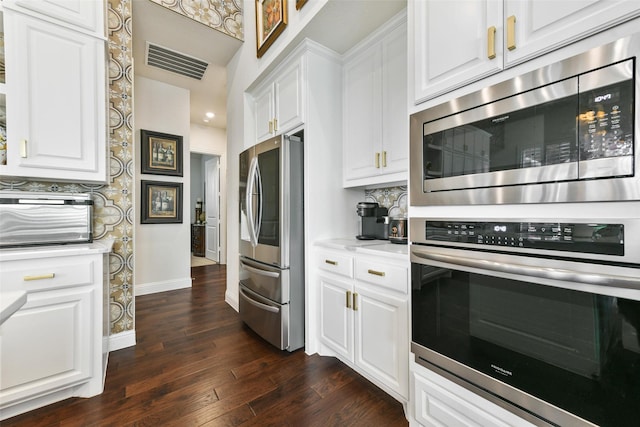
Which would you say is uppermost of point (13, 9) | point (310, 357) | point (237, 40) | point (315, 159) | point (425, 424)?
point (237, 40)

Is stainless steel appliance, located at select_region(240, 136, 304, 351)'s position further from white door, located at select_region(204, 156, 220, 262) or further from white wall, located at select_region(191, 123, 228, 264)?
white door, located at select_region(204, 156, 220, 262)

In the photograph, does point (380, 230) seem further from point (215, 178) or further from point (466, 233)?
point (215, 178)

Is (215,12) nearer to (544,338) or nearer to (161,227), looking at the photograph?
(161,227)

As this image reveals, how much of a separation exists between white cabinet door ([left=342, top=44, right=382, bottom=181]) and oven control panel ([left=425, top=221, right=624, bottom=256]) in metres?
0.98

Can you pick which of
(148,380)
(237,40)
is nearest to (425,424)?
(148,380)

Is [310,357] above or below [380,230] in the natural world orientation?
below

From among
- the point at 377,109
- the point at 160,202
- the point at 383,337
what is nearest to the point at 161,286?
the point at 160,202

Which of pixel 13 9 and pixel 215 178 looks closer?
pixel 13 9

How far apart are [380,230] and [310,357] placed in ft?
3.74

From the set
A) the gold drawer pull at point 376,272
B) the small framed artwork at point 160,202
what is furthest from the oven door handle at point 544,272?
the small framed artwork at point 160,202

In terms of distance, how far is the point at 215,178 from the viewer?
19.7 ft

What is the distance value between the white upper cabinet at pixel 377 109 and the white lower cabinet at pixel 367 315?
661 millimetres

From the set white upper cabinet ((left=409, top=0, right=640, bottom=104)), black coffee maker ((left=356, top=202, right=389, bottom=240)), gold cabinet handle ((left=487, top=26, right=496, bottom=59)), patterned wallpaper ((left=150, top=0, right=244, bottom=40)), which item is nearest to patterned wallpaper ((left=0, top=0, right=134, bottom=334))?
patterned wallpaper ((left=150, top=0, right=244, bottom=40))

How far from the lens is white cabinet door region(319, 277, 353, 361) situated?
1847 millimetres
